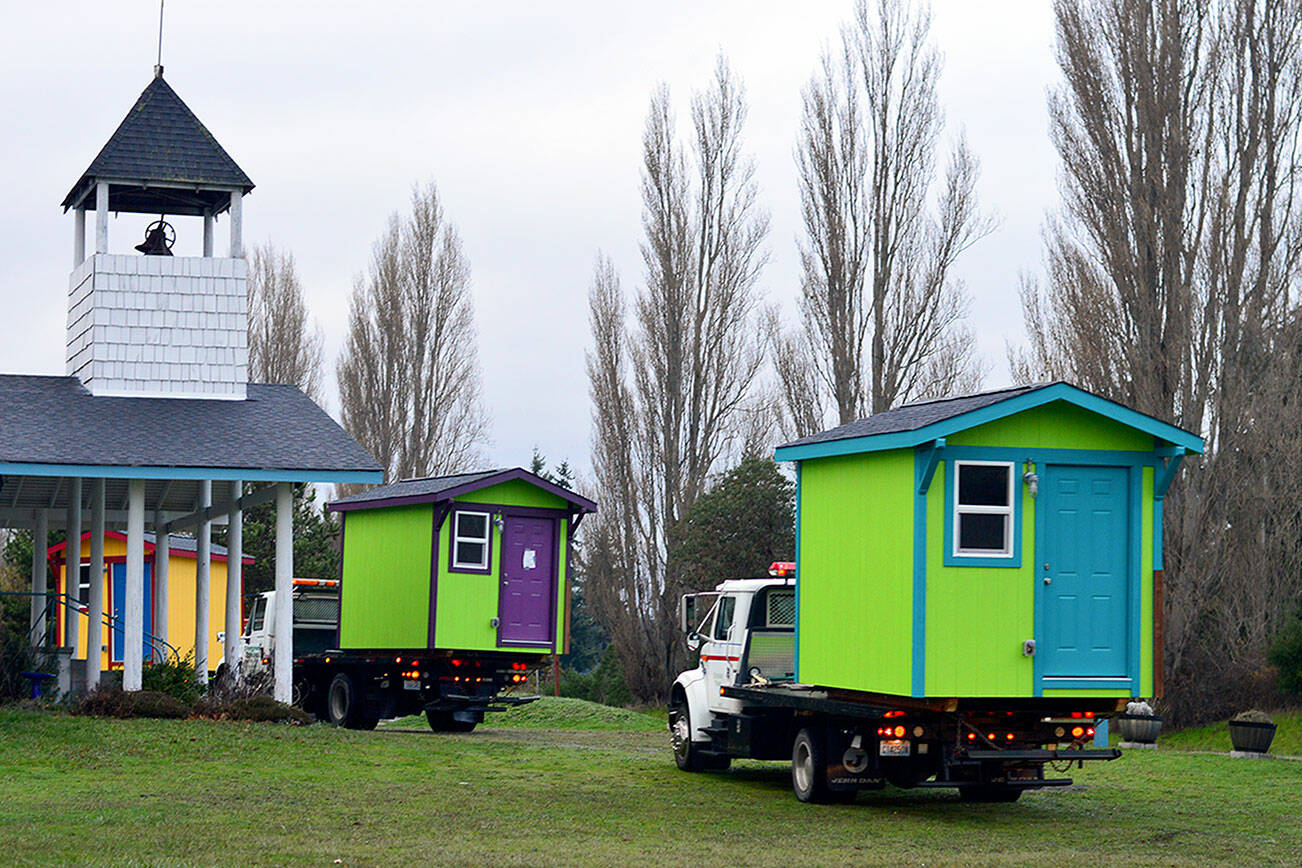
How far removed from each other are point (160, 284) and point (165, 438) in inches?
113

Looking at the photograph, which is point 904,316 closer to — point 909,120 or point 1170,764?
point 909,120

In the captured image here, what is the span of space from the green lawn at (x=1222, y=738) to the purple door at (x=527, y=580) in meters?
10.8

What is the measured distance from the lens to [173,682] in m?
20.1

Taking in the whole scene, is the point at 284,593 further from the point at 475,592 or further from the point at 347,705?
the point at 347,705

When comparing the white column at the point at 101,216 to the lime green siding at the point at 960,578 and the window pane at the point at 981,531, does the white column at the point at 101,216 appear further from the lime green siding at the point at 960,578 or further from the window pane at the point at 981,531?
the window pane at the point at 981,531

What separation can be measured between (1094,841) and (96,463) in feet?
41.1

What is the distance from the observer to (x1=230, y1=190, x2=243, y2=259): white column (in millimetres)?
22344

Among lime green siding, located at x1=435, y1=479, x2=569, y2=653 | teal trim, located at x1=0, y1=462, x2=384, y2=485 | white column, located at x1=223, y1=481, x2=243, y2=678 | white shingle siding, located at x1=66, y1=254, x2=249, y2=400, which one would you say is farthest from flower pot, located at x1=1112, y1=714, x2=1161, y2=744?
white shingle siding, located at x1=66, y1=254, x2=249, y2=400

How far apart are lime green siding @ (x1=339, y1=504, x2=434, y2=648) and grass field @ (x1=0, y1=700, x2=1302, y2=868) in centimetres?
282

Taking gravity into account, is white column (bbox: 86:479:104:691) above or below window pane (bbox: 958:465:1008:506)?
below

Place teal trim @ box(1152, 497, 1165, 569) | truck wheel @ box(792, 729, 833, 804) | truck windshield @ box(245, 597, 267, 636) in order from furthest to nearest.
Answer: truck windshield @ box(245, 597, 267, 636), truck wheel @ box(792, 729, 833, 804), teal trim @ box(1152, 497, 1165, 569)

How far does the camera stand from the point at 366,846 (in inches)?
434

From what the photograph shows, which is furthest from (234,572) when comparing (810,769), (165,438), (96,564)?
(810,769)

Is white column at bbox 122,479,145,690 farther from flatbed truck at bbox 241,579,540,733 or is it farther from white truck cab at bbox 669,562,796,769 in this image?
white truck cab at bbox 669,562,796,769
